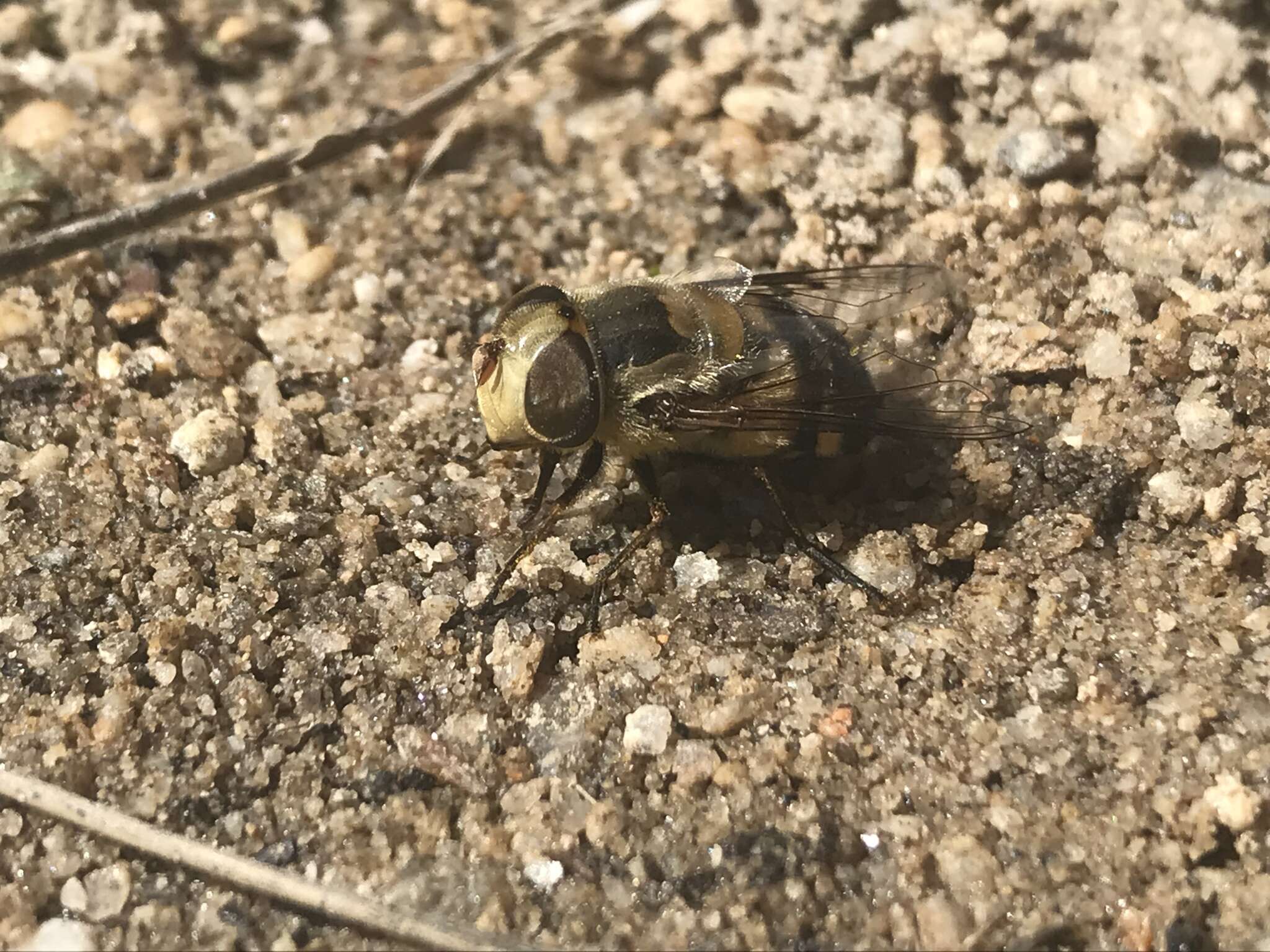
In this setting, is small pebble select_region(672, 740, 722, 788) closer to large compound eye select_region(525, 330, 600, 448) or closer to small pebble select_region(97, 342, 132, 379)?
large compound eye select_region(525, 330, 600, 448)

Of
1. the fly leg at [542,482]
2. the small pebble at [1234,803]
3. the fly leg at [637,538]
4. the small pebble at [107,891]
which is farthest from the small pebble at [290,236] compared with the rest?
the small pebble at [1234,803]

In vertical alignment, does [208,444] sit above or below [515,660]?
above

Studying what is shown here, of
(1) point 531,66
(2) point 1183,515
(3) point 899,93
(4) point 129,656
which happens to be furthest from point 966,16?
(4) point 129,656

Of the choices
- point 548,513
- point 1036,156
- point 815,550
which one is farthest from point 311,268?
point 1036,156

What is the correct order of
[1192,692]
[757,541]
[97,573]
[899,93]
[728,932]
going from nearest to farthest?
[728,932] → [1192,692] → [97,573] → [757,541] → [899,93]

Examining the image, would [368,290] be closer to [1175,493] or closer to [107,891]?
[107,891]

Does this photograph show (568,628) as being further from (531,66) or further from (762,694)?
(531,66)
